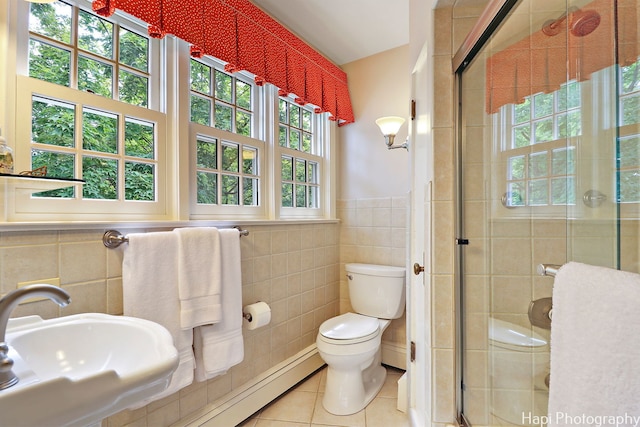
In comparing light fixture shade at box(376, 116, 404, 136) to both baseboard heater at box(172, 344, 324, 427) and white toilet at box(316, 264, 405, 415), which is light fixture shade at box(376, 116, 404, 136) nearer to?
white toilet at box(316, 264, 405, 415)

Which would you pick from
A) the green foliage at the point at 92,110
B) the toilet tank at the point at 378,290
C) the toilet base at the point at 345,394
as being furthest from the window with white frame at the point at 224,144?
the toilet base at the point at 345,394

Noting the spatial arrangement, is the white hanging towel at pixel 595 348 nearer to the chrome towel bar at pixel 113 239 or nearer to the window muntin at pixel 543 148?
the window muntin at pixel 543 148

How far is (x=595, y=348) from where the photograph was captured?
501 millimetres

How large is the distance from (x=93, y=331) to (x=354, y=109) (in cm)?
230

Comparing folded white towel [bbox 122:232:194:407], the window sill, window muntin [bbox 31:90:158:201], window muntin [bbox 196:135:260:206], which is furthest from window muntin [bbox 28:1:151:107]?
folded white towel [bbox 122:232:194:407]

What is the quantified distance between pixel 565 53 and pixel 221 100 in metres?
1.65

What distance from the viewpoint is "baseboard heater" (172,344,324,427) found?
1452 millimetres

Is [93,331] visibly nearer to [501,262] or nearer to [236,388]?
[236,388]

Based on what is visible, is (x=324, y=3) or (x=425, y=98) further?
(x=324, y=3)

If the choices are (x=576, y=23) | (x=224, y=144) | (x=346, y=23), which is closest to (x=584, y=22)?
(x=576, y=23)

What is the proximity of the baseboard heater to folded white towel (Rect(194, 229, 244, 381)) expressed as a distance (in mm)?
243

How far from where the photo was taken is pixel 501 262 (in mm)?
1229

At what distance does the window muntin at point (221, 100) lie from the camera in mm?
1617

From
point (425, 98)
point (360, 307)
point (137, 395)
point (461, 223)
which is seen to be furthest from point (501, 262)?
point (137, 395)
